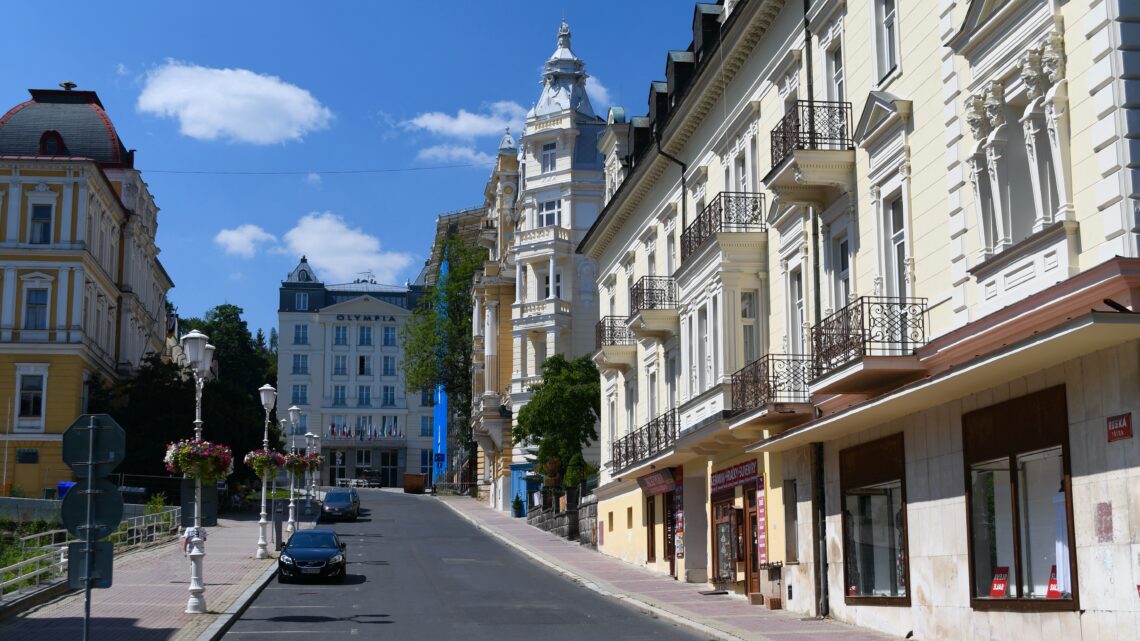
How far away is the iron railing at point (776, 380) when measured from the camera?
2378 centimetres

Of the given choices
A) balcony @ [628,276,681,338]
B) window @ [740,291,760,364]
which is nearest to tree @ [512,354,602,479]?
balcony @ [628,276,681,338]

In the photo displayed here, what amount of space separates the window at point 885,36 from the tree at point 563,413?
111ft

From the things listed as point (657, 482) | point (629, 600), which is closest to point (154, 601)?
point (629, 600)

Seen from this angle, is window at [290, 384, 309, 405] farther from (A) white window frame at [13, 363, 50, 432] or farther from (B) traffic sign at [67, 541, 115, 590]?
(B) traffic sign at [67, 541, 115, 590]

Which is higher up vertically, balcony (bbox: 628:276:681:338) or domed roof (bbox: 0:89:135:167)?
domed roof (bbox: 0:89:135:167)

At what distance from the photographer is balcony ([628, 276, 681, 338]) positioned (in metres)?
33.8

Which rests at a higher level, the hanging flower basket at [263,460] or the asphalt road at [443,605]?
the hanging flower basket at [263,460]

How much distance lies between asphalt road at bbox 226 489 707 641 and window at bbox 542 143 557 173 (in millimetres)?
26866

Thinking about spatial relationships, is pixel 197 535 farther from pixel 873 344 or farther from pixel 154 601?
pixel 873 344

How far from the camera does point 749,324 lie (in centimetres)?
2752

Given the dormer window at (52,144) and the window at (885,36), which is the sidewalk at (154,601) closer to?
the window at (885,36)

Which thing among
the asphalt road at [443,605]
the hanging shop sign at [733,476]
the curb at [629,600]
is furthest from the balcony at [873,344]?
the hanging shop sign at [733,476]

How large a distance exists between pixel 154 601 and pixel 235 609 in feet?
7.24

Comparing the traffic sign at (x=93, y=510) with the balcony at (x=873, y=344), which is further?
the balcony at (x=873, y=344)
